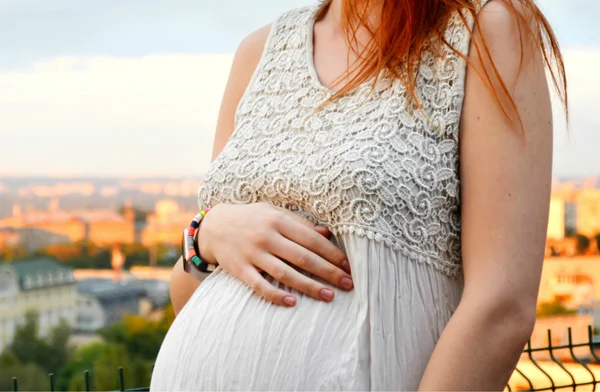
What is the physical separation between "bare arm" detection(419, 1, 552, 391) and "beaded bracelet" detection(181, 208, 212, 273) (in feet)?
1.66

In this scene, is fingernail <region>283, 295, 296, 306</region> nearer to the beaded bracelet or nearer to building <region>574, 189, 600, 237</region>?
the beaded bracelet

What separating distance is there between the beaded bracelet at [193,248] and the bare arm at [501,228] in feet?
1.66

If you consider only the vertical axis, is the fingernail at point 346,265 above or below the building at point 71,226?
above

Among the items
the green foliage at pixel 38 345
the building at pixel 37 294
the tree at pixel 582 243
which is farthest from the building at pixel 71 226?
the tree at pixel 582 243

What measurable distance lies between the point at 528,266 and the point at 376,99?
0.34m

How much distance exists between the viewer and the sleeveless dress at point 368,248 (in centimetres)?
102

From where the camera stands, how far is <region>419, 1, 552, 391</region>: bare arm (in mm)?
953

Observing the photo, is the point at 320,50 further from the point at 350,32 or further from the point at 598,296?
the point at 598,296

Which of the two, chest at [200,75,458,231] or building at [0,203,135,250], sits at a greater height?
chest at [200,75,458,231]

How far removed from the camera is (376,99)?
3.64 ft

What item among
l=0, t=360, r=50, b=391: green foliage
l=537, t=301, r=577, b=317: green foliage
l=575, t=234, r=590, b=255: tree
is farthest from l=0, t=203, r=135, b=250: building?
l=575, t=234, r=590, b=255: tree

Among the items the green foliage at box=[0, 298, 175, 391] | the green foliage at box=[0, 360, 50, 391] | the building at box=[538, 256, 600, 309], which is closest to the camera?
the building at box=[538, 256, 600, 309]

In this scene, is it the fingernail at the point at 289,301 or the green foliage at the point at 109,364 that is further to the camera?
the green foliage at the point at 109,364

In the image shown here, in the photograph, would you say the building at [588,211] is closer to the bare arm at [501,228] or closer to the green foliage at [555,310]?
the green foliage at [555,310]
